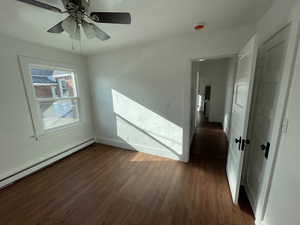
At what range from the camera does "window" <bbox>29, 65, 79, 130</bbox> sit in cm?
250

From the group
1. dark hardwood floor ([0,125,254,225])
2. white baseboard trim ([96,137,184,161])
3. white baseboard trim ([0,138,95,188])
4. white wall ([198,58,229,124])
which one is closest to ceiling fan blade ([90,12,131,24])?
dark hardwood floor ([0,125,254,225])

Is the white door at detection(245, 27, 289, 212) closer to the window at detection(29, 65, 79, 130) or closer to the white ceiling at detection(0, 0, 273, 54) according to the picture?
the white ceiling at detection(0, 0, 273, 54)

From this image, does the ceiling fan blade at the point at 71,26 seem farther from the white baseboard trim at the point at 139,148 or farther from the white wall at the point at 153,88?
the white baseboard trim at the point at 139,148

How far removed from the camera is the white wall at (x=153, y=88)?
2.13 m

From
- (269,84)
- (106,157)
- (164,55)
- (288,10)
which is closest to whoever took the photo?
(288,10)

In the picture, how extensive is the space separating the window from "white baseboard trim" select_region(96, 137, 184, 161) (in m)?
0.92

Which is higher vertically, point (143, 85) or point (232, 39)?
point (232, 39)

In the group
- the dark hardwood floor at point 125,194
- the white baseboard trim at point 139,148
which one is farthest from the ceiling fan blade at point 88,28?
the white baseboard trim at point 139,148

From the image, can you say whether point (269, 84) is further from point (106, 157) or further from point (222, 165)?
point (106, 157)

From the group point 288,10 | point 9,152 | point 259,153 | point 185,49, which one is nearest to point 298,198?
point 259,153

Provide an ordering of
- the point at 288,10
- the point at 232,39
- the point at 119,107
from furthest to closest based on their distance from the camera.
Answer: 1. the point at 119,107
2. the point at 232,39
3. the point at 288,10

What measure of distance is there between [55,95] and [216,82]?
5.56 metres

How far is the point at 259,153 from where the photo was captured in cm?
154

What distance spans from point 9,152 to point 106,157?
1.59 metres
